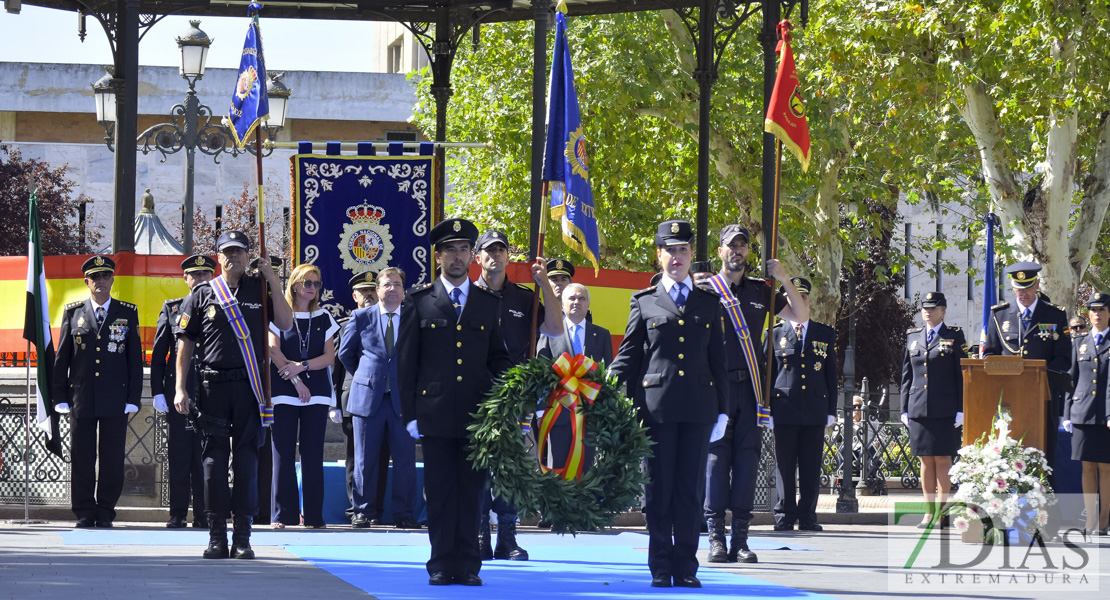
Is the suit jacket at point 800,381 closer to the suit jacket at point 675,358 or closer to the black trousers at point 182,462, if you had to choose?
the suit jacket at point 675,358

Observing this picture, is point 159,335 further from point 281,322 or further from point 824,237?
point 824,237

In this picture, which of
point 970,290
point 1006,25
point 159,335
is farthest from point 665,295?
point 970,290

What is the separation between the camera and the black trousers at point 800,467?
13.8m

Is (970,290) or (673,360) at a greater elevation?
(970,290)

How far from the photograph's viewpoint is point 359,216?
16078 mm

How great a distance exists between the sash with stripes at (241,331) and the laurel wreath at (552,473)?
1.94 metres

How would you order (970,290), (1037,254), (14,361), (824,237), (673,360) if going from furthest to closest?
(970,290) < (824,237) < (1037,254) < (14,361) < (673,360)

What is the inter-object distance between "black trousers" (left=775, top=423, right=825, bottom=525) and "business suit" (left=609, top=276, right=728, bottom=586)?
181 inches

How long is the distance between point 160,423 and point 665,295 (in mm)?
6295

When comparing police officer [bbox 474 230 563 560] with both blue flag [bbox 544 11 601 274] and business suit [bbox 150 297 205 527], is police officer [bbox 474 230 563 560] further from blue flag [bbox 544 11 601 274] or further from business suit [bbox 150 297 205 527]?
business suit [bbox 150 297 205 527]

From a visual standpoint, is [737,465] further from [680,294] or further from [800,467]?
[800,467]

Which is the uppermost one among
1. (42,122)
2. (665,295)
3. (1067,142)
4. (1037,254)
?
(42,122)

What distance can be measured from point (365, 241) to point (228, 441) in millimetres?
6214

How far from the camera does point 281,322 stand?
10.4m
